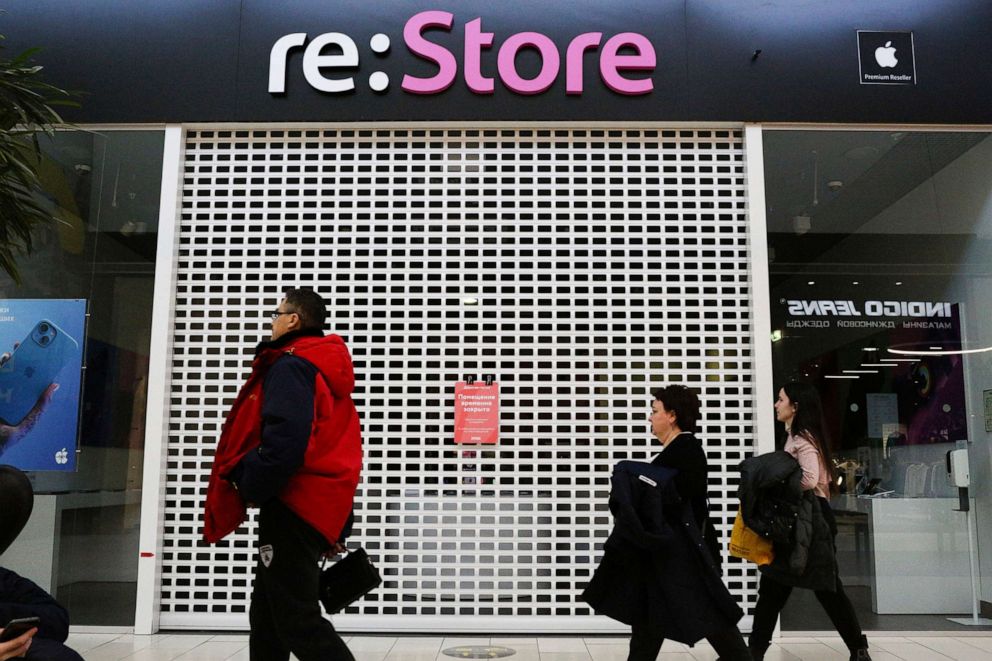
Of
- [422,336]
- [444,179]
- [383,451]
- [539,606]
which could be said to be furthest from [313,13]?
[539,606]

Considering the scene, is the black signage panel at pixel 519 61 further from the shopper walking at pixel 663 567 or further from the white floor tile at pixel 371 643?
the white floor tile at pixel 371 643

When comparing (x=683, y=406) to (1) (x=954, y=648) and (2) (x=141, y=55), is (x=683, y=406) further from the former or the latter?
(2) (x=141, y=55)

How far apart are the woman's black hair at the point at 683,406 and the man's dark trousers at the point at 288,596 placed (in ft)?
4.67

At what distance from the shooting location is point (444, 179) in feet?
17.9

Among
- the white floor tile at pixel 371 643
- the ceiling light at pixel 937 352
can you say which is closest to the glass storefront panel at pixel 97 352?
the white floor tile at pixel 371 643

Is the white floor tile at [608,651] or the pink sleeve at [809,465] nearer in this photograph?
the pink sleeve at [809,465]

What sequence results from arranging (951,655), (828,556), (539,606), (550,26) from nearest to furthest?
1. (828,556)
2. (951,655)
3. (539,606)
4. (550,26)

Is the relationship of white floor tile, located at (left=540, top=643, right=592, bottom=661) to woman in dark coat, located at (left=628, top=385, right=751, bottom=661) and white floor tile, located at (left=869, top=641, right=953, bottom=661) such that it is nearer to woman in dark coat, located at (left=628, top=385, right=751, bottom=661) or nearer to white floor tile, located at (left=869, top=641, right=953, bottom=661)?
woman in dark coat, located at (left=628, top=385, right=751, bottom=661)

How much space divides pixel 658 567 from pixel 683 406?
A: 2.05 ft

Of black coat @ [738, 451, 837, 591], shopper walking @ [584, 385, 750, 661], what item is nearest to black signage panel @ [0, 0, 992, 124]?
black coat @ [738, 451, 837, 591]

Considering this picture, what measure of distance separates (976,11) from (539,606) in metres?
4.56

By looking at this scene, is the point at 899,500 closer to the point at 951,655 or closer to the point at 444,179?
the point at 951,655

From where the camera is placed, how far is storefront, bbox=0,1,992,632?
16.9 feet

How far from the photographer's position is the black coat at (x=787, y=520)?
396 centimetres
